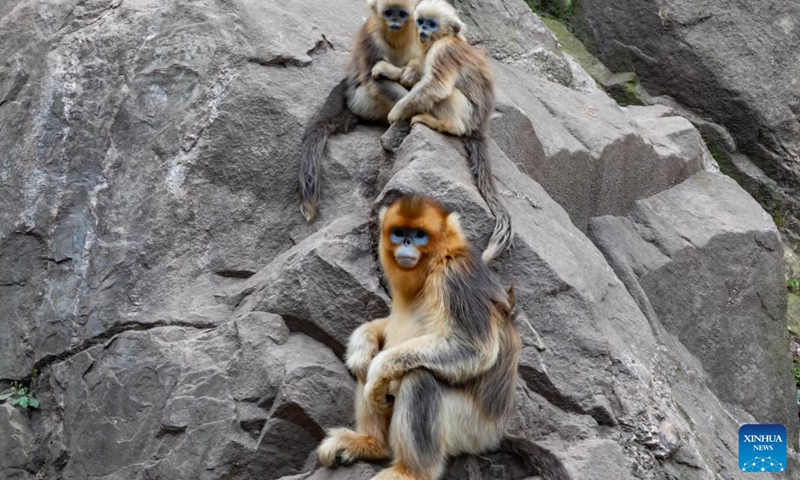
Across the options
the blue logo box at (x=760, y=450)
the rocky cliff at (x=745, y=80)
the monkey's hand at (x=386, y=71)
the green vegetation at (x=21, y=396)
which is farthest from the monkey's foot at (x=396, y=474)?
the rocky cliff at (x=745, y=80)

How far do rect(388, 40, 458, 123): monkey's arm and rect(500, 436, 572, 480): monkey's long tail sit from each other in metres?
2.73

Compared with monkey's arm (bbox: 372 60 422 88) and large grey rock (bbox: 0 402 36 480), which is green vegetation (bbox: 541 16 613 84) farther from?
large grey rock (bbox: 0 402 36 480)

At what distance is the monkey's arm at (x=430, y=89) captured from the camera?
24.1 feet

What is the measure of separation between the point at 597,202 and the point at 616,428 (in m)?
2.90

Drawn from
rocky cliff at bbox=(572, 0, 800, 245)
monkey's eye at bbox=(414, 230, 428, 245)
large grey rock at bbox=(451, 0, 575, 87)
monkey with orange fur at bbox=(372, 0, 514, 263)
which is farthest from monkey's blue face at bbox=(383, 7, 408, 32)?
rocky cliff at bbox=(572, 0, 800, 245)

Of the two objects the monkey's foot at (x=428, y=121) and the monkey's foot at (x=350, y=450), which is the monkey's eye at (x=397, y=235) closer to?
the monkey's foot at (x=350, y=450)

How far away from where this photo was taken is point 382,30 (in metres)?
8.04

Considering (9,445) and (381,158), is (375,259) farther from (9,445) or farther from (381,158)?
(9,445)

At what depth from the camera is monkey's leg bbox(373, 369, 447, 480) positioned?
17.0 ft

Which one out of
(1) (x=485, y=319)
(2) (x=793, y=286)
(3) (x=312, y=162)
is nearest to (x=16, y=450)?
(3) (x=312, y=162)

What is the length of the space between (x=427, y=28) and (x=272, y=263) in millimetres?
2150

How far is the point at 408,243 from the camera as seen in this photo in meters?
5.34

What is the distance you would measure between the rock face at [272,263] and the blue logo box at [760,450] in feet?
0.44

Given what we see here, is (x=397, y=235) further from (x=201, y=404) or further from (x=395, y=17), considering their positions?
(x=395, y=17)
